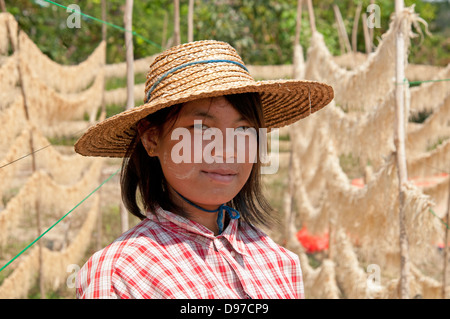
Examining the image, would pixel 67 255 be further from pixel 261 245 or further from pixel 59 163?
pixel 261 245

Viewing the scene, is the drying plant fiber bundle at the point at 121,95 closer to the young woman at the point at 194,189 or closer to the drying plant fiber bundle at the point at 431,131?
the young woman at the point at 194,189

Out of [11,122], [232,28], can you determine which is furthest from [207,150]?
[232,28]

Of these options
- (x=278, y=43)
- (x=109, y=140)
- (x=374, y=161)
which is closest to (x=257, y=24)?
(x=278, y=43)

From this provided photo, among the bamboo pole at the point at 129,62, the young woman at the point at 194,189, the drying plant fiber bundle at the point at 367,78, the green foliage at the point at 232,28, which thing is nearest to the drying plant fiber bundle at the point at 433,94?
the drying plant fiber bundle at the point at 367,78

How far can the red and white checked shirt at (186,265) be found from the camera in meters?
0.78

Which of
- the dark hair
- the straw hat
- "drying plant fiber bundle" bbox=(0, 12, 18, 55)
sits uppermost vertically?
"drying plant fiber bundle" bbox=(0, 12, 18, 55)

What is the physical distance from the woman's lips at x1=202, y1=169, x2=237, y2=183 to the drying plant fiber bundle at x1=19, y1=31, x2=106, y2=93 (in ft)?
5.90

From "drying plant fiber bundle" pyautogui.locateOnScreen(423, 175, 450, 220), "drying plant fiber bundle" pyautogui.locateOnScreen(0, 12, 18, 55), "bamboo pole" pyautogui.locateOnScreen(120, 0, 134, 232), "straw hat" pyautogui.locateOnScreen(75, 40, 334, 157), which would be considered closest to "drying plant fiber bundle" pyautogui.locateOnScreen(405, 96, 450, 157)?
"drying plant fiber bundle" pyautogui.locateOnScreen(423, 175, 450, 220)

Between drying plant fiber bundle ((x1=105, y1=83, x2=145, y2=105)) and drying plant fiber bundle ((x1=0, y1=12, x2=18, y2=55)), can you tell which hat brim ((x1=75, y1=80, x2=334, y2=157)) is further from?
drying plant fiber bundle ((x1=105, y1=83, x2=145, y2=105))

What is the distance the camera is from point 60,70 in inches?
116

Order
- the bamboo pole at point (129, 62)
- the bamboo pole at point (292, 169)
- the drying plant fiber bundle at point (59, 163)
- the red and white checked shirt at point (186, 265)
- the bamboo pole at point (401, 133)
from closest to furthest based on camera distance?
the red and white checked shirt at point (186, 265) < the bamboo pole at point (129, 62) < the bamboo pole at point (401, 133) < the drying plant fiber bundle at point (59, 163) < the bamboo pole at point (292, 169)

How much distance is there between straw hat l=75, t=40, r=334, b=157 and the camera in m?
0.87

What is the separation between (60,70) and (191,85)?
231 cm

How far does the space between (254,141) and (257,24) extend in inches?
250
